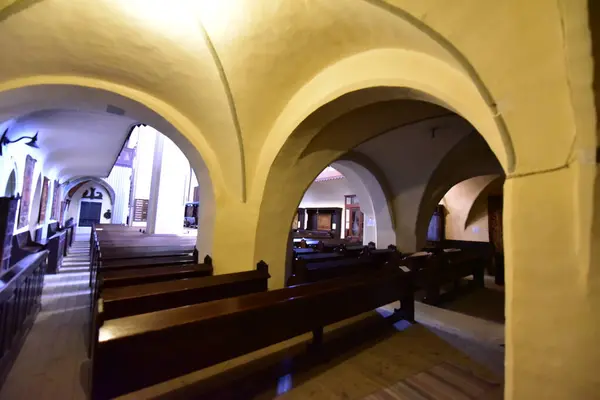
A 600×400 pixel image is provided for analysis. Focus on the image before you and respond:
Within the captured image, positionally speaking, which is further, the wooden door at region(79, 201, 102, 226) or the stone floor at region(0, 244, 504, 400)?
the wooden door at region(79, 201, 102, 226)

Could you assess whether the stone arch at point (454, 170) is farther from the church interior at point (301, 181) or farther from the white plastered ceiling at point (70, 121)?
the white plastered ceiling at point (70, 121)

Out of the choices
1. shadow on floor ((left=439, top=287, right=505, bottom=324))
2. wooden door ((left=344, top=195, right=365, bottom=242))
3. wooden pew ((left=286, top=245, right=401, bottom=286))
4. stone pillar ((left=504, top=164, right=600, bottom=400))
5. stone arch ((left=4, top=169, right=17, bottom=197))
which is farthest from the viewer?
wooden door ((left=344, top=195, right=365, bottom=242))

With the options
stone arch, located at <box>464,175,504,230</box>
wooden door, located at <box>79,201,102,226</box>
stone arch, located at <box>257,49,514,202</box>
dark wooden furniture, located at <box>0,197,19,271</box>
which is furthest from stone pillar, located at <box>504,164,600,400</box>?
wooden door, located at <box>79,201,102,226</box>

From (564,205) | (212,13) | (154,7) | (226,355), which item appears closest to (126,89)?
(154,7)

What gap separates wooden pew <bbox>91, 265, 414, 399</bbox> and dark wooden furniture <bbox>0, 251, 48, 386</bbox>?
1778 mm

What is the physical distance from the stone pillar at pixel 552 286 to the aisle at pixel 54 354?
302 centimetres

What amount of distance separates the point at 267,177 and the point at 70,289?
217 inches

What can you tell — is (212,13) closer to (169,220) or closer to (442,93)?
(442,93)

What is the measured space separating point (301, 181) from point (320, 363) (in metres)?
1.81

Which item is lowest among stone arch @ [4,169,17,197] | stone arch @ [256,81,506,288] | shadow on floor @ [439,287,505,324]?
shadow on floor @ [439,287,505,324]

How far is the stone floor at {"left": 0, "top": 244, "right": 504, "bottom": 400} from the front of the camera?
210 cm

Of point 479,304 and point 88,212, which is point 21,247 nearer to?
point 479,304

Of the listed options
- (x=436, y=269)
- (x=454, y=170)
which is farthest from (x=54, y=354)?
(x=454, y=170)

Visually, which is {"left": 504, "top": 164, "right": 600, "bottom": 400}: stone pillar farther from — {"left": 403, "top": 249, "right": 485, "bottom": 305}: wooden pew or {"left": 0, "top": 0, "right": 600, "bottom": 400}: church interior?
{"left": 403, "top": 249, "right": 485, "bottom": 305}: wooden pew
